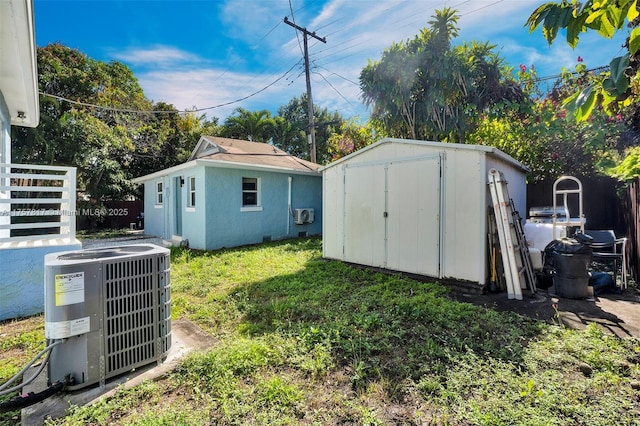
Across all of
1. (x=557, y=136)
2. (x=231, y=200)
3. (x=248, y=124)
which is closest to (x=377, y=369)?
(x=231, y=200)

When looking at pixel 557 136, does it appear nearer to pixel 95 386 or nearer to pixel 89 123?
pixel 95 386

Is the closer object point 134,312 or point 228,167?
point 134,312

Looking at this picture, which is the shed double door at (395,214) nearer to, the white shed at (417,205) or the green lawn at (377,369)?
the white shed at (417,205)

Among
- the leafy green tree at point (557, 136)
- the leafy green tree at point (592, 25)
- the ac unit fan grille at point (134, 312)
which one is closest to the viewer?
the leafy green tree at point (592, 25)

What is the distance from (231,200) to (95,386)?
6.90 metres

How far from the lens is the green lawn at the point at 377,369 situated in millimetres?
2008

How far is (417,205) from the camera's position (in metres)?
5.24

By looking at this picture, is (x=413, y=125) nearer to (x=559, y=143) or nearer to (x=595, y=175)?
(x=559, y=143)

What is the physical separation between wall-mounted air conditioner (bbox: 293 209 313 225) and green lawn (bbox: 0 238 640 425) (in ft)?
20.8

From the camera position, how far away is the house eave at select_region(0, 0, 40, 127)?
3.35 m

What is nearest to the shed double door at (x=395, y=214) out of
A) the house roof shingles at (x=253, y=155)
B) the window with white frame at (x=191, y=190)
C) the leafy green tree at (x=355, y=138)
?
the house roof shingles at (x=253, y=155)

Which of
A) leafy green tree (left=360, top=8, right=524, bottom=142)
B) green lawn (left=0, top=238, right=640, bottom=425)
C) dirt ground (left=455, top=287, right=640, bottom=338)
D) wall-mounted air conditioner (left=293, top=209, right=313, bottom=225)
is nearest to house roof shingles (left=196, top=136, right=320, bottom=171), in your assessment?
wall-mounted air conditioner (left=293, top=209, right=313, bottom=225)

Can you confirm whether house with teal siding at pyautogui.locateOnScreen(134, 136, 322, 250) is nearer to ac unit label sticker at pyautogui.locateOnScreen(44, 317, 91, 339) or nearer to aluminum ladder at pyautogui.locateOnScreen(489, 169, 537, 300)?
ac unit label sticker at pyautogui.locateOnScreen(44, 317, 91, 339)

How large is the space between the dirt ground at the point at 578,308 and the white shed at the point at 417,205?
494 millimetres
